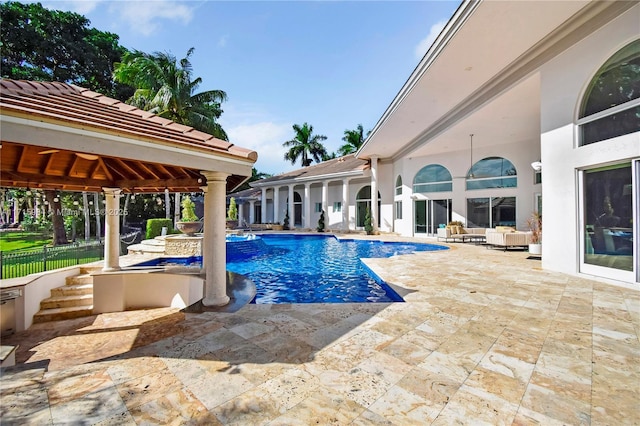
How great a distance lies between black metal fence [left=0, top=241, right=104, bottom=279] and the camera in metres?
5.88

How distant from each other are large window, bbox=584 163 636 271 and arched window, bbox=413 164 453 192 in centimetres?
1080

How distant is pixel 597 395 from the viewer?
2426 mm

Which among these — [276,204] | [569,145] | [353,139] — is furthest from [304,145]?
[569,145]

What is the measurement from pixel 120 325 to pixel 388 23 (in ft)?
37.9

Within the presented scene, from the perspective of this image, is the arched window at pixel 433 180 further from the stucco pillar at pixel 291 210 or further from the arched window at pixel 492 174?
the stucco pillar at pixel 291 210

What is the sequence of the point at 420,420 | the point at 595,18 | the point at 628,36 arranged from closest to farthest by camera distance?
the point at 420,420 → the point at 628,36 → the point at 595,18

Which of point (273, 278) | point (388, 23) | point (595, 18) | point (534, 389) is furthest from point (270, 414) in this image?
point (388, 23)

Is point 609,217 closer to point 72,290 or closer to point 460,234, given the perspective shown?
point 460,234

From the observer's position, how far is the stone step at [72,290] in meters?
6.02

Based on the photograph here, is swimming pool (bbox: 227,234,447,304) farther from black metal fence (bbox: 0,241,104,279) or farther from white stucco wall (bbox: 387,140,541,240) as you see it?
black metal fence (bbox: 0,241,104,279)

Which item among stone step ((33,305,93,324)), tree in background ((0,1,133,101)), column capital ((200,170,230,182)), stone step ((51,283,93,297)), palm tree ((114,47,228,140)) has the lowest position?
stone step ((33,305,93,324))

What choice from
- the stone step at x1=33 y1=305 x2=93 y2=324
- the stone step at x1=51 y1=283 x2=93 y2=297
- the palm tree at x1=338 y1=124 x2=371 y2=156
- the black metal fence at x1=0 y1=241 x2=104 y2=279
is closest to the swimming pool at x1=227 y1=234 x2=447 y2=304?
the stone step at x1=33 y1=305 x2=93 y2=324

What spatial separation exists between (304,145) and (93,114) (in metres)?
34.0

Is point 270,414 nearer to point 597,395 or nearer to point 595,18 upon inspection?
point 597,395
